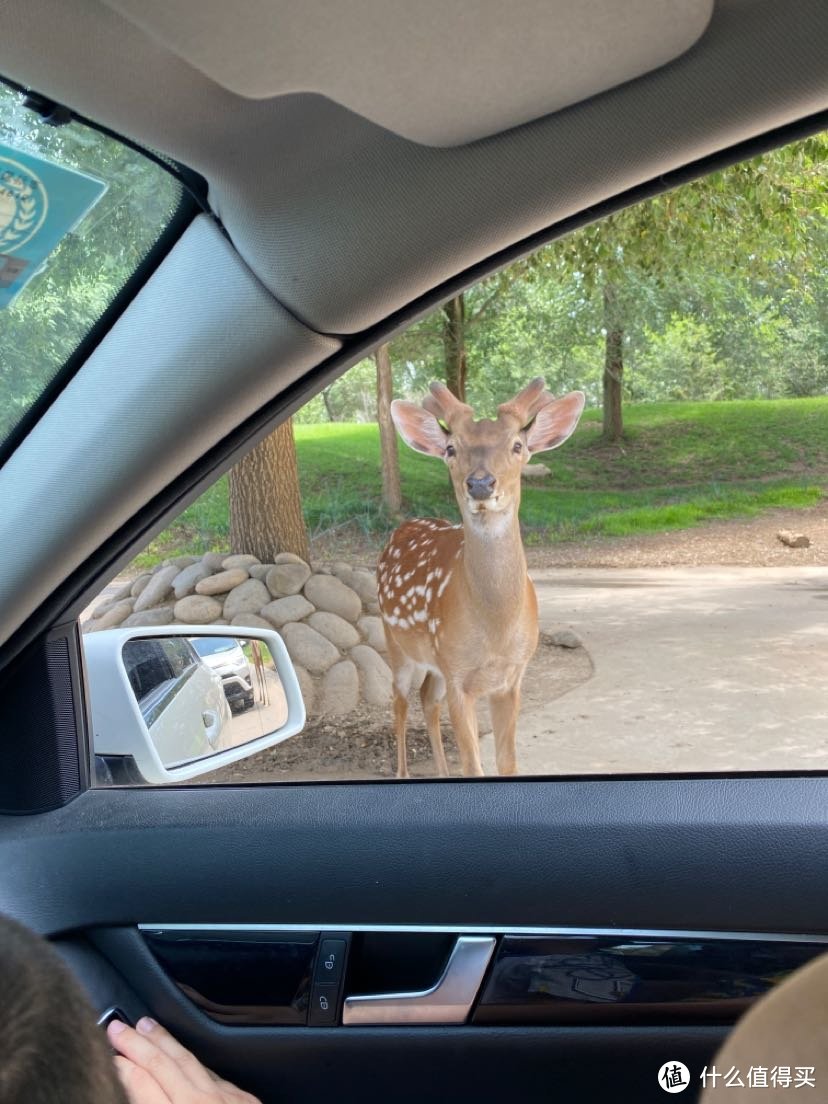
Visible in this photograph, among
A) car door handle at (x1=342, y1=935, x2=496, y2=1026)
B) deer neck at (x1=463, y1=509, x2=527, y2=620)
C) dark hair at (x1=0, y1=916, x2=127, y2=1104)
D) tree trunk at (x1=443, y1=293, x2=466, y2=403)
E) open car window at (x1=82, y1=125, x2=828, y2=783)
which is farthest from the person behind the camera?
deer neck at (x1=463, y1=509, x2=527, y2=620)

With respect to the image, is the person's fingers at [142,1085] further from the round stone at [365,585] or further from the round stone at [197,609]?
the round stone at [365,585]

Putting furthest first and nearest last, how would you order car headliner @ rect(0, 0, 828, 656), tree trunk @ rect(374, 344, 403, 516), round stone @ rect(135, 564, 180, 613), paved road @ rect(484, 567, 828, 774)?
round stone @ rect(135, 564, 180, 613), paved road @ rect(484, 567, 828, 774), tree trunk @ rect(374, 344, 403, 516), car headliner @ rect(0, 0, 828, 656)

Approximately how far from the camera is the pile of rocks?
437cm

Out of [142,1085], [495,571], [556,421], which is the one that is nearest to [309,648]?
[495,571]

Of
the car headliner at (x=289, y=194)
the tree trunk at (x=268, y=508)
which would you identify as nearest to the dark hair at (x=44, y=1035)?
the car headliner at (x=289, y=194)

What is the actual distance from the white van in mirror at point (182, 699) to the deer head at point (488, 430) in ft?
2.64

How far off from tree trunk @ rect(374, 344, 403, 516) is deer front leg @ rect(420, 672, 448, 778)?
66 cm

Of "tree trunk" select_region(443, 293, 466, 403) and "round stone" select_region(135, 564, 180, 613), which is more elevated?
"tree trunk" select_region(443, 293, 466, 403)

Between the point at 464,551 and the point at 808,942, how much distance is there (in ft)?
6.85

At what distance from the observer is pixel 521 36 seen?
994 mm

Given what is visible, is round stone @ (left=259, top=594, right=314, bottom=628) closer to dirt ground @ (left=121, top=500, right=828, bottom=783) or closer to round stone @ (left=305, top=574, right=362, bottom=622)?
round stone @ (left=305, top=574, right=362, bottom=622)

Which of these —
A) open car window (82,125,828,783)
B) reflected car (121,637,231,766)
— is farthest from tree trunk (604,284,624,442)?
reflected car (121,637,231,766)

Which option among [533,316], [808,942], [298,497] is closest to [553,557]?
[533,316]

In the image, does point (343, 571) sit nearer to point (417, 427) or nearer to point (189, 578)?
point (189, 578)
